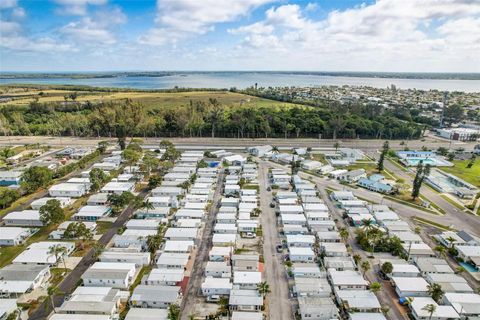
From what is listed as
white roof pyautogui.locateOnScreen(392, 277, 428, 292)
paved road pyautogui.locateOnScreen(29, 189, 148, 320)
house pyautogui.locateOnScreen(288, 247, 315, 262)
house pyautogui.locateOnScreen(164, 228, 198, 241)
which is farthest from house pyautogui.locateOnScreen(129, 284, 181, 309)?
white roof pyautogui.locateOnScreen(392, 277, 428, 292)

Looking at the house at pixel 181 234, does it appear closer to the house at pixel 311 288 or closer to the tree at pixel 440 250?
the house at pixel 311 288

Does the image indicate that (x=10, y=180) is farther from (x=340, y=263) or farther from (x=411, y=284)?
(x=411, y=284)

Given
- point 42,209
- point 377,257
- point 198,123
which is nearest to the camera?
point 377,257

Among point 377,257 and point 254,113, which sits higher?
point 254,113

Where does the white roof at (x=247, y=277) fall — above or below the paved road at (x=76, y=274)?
above

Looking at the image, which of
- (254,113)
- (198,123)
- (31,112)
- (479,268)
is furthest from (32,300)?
(31,112)

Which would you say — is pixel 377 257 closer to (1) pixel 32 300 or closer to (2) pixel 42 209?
(1) pixel 32 300

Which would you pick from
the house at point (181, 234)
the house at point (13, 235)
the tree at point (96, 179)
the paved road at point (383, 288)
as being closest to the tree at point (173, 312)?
the house at point (181, 234)
